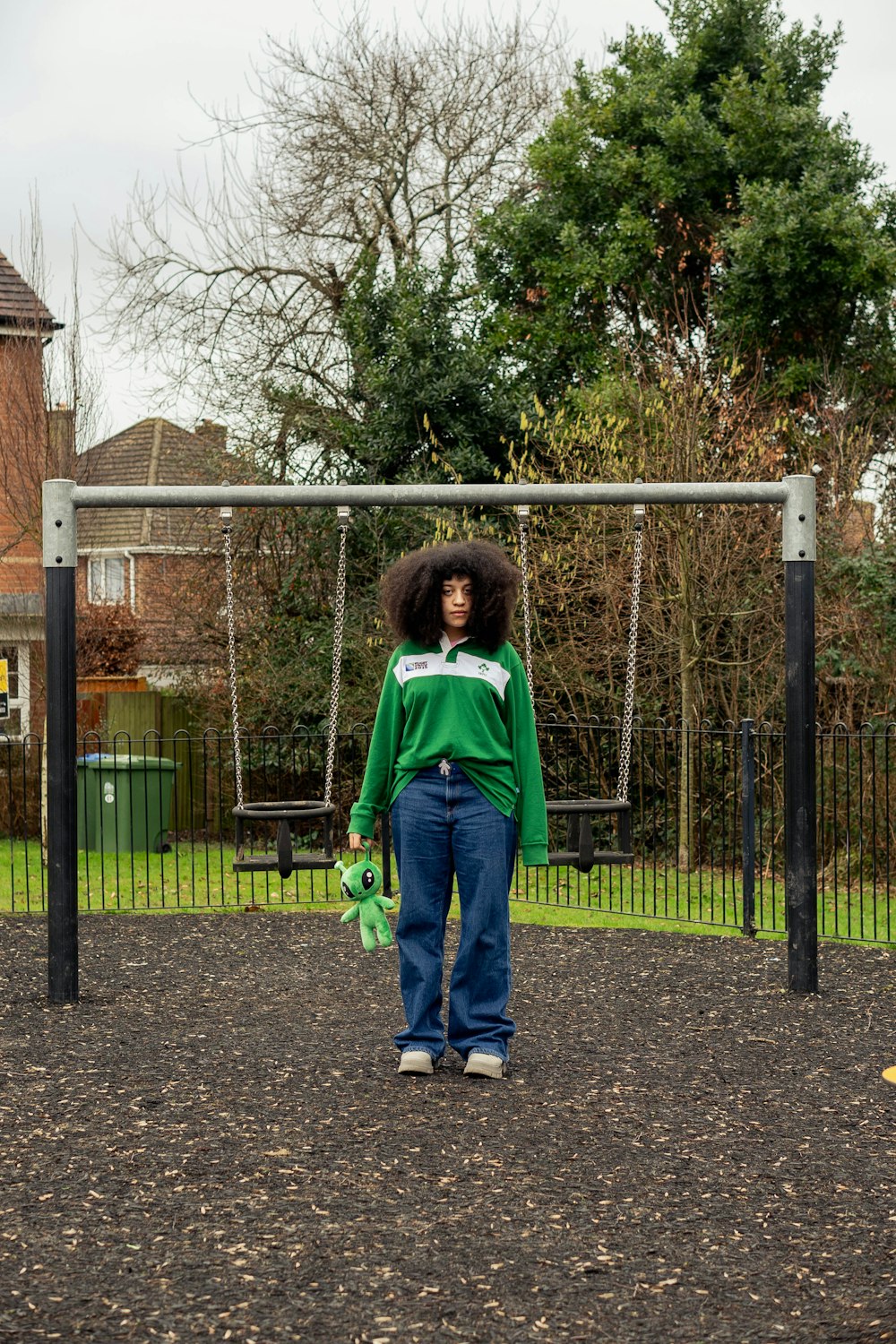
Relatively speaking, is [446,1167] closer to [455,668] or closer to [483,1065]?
[483,1065]

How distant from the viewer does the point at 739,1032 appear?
240 inches

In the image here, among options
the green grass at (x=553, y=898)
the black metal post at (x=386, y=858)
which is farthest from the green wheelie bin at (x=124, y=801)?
the black metal post at (x=386, y=858)

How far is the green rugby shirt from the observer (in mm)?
5141

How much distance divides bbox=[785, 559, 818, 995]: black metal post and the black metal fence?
1892mm

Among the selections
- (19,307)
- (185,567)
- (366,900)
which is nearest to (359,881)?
A: (366,900)

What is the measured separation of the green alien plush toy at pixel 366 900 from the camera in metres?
5.61

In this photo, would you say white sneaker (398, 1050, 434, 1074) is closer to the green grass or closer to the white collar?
the white collar

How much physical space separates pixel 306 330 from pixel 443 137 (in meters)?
3.09

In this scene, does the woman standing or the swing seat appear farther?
the swing seat

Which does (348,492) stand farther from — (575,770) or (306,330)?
(306,330)

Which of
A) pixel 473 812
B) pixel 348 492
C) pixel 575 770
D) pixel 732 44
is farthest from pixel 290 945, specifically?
pixel 732 44

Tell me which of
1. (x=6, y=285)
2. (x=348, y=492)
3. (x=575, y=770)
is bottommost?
(x=575, y=770)

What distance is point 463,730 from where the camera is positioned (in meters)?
5.13

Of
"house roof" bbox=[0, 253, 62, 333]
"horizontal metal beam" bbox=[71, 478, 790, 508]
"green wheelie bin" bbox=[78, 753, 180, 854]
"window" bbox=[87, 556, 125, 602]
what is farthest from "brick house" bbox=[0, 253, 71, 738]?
"window" bbox=[87, 556, 125, 602]
